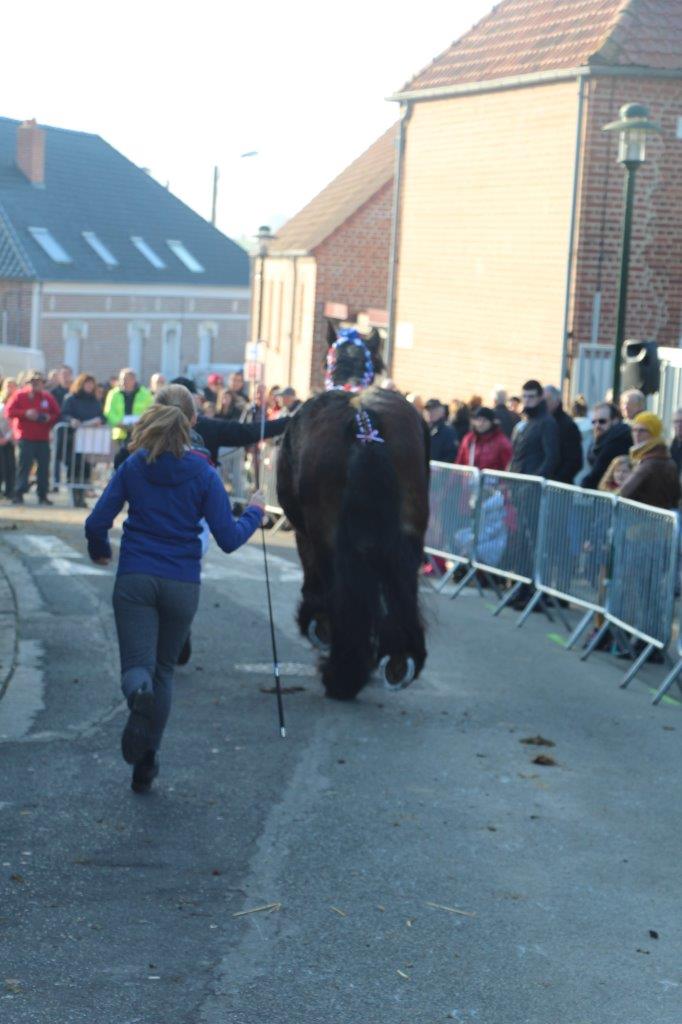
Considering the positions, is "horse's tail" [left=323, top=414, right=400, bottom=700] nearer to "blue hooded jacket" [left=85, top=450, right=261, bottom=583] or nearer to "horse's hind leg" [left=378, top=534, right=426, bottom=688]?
"horse's hind leg" [left=378, top=534, right=426, bottom=688]

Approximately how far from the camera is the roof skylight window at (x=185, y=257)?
73062 mm

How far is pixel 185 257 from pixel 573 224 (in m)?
50.4

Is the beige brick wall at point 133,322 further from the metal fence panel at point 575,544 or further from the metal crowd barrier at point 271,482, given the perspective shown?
the metal fence panel at point 575,544

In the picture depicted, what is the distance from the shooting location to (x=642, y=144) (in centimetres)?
1744

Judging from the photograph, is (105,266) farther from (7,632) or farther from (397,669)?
(397,669)

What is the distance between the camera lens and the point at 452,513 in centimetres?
1609

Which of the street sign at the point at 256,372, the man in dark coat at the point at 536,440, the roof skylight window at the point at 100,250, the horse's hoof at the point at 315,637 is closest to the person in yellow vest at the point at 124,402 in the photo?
the street sign at the point at 256,372

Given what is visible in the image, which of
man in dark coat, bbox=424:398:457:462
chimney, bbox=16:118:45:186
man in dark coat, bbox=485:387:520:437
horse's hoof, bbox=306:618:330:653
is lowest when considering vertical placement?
horse's hoof, bbox=306:618:330:653

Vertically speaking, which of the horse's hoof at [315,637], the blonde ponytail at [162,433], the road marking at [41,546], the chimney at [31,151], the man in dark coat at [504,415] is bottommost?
the road marking at [41,546]

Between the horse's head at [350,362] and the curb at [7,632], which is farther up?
the horse's head at [350,362]

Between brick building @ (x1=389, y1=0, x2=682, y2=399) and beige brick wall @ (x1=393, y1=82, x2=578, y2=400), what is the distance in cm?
3

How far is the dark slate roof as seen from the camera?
66000mm

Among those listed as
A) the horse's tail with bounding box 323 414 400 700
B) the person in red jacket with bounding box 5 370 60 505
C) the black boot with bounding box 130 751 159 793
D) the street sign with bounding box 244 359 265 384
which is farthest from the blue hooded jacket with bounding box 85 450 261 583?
the person in red jacket with bounding box 5 370 60 505

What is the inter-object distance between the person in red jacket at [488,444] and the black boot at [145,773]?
8940 millimetres
